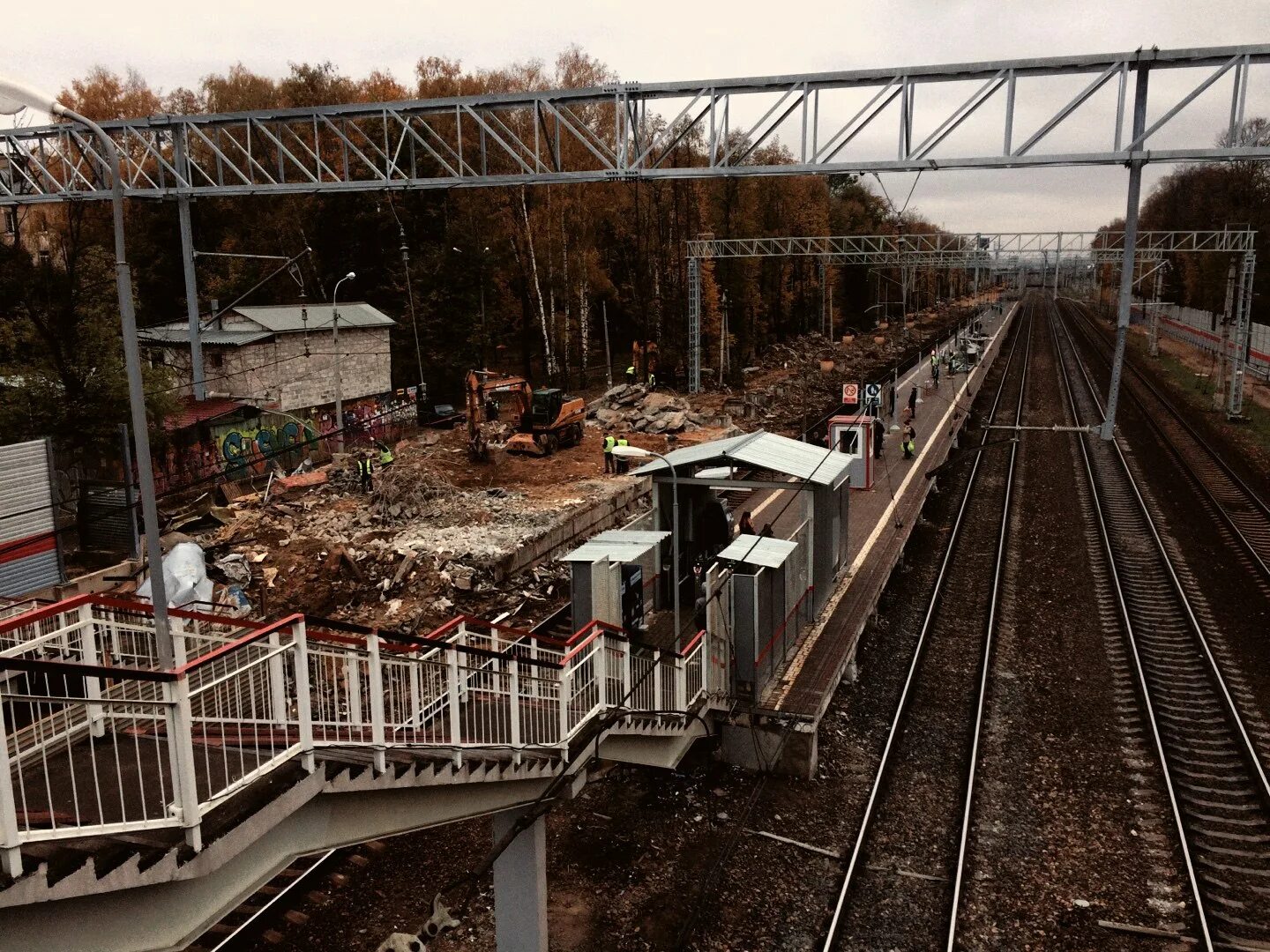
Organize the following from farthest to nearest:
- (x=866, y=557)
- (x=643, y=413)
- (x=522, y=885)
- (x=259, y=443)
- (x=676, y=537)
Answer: (x=643, y=413), (x=259, y=443), (x=866, y=557), (x=676, y=537), (x=522, y=885)

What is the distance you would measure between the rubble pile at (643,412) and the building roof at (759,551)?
19.8 metres

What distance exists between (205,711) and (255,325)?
27.1 meters

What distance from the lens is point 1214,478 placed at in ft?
85.4

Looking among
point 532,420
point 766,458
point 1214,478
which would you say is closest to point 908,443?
point 1214,478

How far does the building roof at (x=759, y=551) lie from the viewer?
11891 mm

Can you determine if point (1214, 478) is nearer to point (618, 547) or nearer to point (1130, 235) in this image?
point (1130, 235)

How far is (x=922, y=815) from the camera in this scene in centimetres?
1073

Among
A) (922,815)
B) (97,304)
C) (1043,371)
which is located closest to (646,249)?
(1043,371)

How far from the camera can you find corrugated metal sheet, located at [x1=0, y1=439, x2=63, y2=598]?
1619 centimetres

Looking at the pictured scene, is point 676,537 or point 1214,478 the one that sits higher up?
point 676,537

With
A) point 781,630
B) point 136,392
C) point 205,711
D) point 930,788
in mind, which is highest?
point 136,392

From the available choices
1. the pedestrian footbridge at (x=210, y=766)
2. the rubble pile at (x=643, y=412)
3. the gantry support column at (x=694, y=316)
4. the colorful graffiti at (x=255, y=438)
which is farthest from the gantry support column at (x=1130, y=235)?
the gantry support column at (x=694, y=316)

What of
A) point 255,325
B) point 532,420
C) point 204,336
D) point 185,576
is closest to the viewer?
point 185,576

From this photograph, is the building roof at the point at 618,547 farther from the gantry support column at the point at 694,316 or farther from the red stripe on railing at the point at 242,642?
the gantry support column at the point at 694,316
